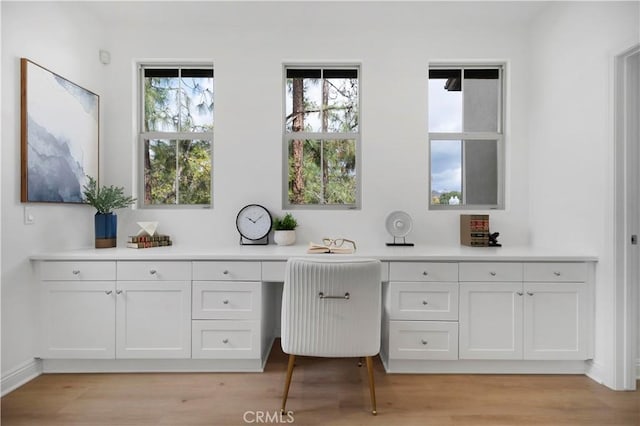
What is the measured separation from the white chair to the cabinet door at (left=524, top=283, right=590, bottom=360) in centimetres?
117

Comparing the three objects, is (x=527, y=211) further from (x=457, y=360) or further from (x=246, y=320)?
(x=246, y=320)

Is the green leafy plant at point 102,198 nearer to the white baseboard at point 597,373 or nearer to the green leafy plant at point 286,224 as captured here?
the green leafy plant at point 286,224

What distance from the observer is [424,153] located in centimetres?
298

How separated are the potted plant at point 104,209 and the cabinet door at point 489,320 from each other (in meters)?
2.60

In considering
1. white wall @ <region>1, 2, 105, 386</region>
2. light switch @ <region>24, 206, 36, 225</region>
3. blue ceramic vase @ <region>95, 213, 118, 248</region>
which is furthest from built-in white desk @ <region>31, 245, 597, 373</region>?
blue ceramic vase @ <region>95, 213, 118, 248</region>

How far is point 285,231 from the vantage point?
2.85 metres

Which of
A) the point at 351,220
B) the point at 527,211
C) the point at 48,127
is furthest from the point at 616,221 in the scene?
the point at 48,127

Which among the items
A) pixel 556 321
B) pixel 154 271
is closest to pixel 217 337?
pixel 154 271

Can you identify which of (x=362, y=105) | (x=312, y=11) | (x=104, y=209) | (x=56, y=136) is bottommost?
(x=104, y=209)

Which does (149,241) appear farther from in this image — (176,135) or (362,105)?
(362,105)

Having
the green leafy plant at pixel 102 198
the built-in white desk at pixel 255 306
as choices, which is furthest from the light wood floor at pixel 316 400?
the green leafy plant at pixel 102 198

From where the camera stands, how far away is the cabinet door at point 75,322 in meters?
2.31

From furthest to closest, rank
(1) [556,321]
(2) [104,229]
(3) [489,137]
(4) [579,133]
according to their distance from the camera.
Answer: (3) [489,137] → (2) [104,229] → (4) [579,133] → (1) [556,321]

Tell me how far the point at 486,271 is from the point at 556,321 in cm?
56
